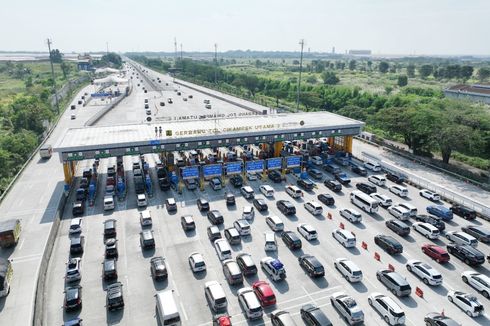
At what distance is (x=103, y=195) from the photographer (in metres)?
46.5

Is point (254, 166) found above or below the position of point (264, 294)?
above

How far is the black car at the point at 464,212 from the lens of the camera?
132 feet

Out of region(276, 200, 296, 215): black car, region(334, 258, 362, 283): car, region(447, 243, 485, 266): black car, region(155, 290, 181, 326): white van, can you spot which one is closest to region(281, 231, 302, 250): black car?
region(334, 258, 362, 283): car

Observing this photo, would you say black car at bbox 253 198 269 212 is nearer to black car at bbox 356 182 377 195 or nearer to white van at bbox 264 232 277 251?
white van at bbox 264 232 277 251

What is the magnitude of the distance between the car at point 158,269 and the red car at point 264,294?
7589 mm

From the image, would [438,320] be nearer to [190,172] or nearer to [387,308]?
[387,308]

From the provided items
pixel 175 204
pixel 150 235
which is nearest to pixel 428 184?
pixel 175 204

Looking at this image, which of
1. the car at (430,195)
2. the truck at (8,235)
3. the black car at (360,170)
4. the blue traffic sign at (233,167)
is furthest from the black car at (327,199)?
the truck at (8,235)

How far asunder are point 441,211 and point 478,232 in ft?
15.4

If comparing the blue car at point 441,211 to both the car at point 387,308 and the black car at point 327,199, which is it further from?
the car at point 387,308

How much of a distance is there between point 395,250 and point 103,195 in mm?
35055

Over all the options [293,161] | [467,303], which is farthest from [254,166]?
[467,303]

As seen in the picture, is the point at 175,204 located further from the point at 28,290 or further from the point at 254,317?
the point at 254,317

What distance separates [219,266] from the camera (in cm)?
3136
